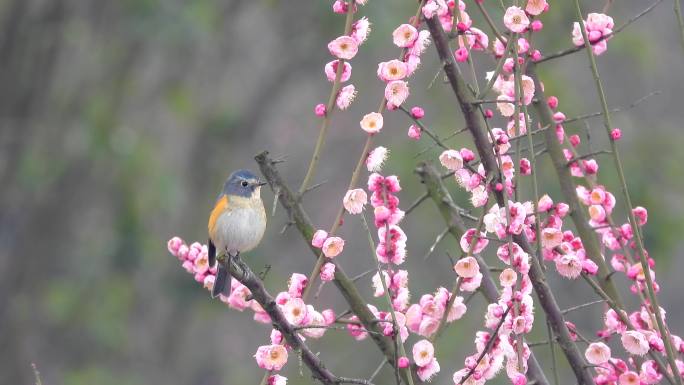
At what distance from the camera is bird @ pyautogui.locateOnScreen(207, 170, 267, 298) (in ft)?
15.9

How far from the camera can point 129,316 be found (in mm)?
14711

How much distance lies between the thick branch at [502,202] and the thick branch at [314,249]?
0.49 m

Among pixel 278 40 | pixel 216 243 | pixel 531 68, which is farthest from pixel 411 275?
pixel 531 68

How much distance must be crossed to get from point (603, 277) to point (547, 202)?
372 millimetres

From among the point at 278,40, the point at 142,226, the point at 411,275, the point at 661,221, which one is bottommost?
the point at 411,275

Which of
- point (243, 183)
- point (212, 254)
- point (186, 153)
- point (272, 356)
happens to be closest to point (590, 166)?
point (272, 356)

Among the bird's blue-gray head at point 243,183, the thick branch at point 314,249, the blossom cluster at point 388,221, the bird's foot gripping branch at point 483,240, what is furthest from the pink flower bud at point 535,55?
the bird's blue-gray head at point 243,183

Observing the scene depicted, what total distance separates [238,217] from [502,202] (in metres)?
1.92

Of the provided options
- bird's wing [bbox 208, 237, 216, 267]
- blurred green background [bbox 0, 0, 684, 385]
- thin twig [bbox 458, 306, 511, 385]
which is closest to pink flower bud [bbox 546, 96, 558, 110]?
thin twig [bbox 458, 306, 511, 385]

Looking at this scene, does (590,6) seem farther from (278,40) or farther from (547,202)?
(547,202)

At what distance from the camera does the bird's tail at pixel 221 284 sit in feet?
12.8

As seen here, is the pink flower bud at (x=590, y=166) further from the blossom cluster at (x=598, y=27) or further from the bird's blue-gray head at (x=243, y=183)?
the bird's blue-gray head at (x=243, y=183)

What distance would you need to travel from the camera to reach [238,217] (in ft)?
16.2

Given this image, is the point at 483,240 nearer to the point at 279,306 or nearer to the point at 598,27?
the point at 279,306
